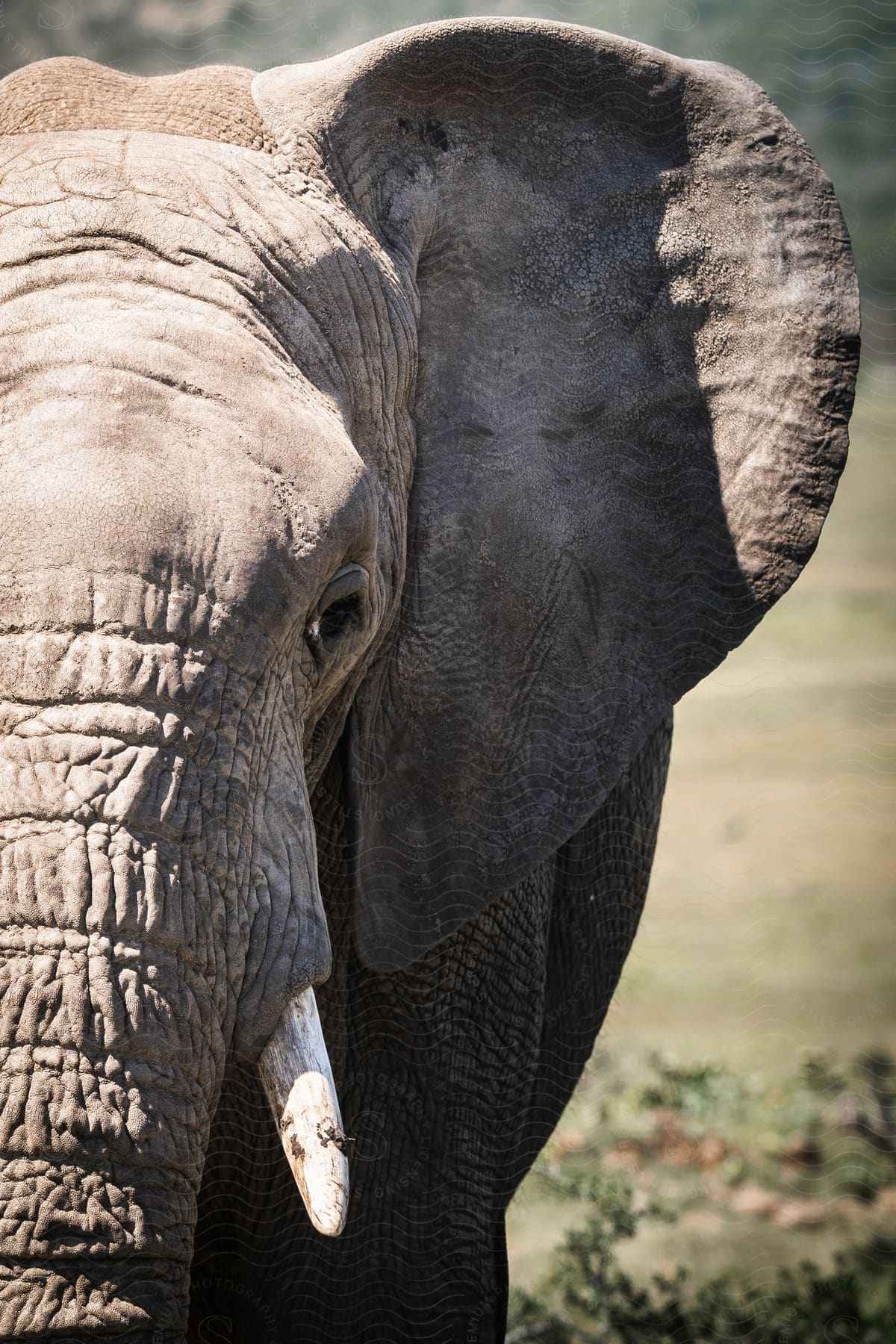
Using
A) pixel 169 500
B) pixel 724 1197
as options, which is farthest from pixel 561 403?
pixel 724 1197


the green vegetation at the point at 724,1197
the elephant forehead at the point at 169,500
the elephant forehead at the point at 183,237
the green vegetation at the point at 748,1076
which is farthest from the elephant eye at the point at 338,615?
the green vegetation at the point at 724,1197

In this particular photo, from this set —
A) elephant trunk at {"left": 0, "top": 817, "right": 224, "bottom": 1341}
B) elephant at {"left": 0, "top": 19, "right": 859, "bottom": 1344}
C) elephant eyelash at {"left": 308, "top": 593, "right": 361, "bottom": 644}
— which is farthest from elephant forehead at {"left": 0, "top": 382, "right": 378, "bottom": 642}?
elephant trunk at {"left": 0, "top": 817, "right": 224, "bottom": 1341}

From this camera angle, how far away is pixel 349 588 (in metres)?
1.88

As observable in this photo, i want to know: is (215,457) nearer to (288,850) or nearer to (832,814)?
(288,850)

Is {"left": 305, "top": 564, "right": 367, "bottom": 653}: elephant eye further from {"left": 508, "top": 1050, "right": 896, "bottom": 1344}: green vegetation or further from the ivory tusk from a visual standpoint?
{"left": 508, "top": 1050, "right": 896, "bottom": 1344}: green vegetation

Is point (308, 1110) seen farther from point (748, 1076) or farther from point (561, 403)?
point (748, 1076)

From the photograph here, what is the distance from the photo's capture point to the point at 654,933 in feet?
21.6

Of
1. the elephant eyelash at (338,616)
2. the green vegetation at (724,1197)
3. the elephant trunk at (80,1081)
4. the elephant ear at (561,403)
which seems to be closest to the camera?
the elephant trunk at (80,1081)

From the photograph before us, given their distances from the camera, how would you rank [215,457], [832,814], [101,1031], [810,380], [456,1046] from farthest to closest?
1. [832,814]
2. [456,1046]
3. [810,380]
4. [215,457]
5. [101,1031]

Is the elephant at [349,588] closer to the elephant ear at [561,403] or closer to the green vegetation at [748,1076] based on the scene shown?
the elephant ear at [561,403]

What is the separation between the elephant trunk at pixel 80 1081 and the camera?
5.00 feet

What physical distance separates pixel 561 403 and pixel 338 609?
1.77 feet

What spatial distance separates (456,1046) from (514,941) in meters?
0.21

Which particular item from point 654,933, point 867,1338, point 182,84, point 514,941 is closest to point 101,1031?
point 514,941
